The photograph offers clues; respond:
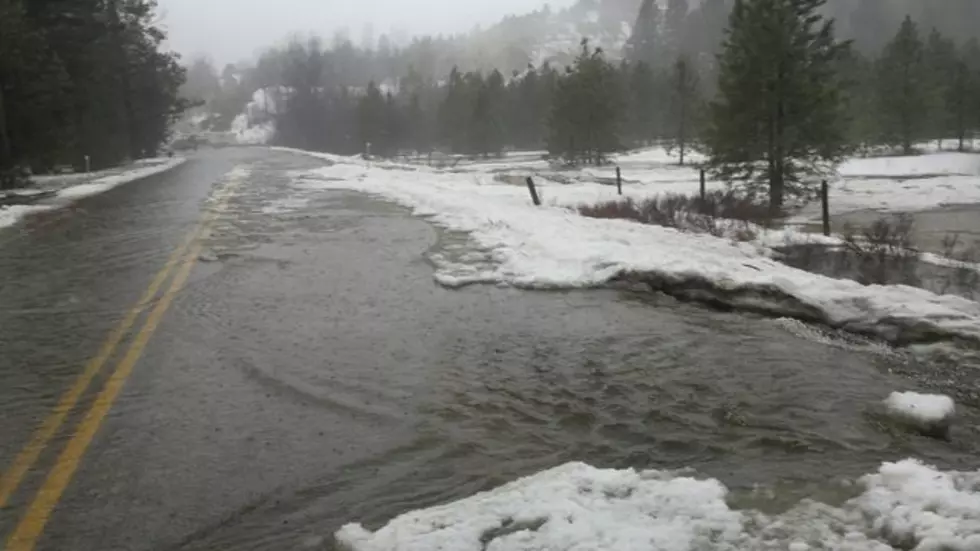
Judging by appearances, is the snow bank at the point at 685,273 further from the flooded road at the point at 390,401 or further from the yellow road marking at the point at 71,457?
the yellow road marking at the point at 71,457

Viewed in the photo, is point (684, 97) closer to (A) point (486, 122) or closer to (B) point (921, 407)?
(A) point (486, 122)

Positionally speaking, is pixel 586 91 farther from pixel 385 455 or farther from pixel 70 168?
pixel 385 455

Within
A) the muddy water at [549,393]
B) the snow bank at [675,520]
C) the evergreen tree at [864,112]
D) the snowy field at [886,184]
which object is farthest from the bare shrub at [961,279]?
the evergreen tree at [864,112]

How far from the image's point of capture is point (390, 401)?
5.82 meters

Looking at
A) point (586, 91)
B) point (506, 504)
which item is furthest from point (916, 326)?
point (586, 91)

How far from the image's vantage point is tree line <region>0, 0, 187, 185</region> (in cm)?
3056

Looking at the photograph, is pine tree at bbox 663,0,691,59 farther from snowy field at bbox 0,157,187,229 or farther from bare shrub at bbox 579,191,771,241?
bare shrub at bbox 579,191,771,241

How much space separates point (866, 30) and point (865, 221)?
17335 cm

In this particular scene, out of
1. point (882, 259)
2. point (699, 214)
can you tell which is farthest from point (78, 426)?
point (699, 214)

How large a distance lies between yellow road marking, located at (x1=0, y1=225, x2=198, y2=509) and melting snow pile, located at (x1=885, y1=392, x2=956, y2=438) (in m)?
5.45

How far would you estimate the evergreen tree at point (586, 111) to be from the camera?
6719 centimetres

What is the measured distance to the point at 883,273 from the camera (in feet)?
39.8

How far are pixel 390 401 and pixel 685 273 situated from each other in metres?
5.14

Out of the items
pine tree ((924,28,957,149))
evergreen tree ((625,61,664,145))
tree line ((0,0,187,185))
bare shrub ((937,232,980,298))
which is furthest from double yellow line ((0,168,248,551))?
evergreen tree ((625,61,664,145))
